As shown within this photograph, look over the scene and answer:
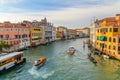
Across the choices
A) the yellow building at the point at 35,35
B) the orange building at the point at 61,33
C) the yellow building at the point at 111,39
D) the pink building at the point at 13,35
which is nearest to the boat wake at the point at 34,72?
the yellow building at the point at 111,39

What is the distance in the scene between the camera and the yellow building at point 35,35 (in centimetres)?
5118

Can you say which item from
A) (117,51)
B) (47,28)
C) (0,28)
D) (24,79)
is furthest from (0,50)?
(47,28)

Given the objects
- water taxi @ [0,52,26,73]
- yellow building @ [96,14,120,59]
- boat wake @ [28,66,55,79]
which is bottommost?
boat wake @ [28,66,55,79]

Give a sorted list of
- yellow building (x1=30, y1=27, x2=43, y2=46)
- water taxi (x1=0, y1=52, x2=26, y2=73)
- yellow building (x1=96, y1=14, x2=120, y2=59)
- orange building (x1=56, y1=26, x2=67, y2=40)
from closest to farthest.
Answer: water taxi (x1=0, y1=52, x2=26, y2=73)
yellow building (x1=96, y1=14, x2=120, y2=59)
yellow building (x1=30, y1=27, x2=43, y2=46)
orange building (x1=56, y1=26, x2=67, y2=40)

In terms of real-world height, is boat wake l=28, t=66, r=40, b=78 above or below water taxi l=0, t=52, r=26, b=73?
below

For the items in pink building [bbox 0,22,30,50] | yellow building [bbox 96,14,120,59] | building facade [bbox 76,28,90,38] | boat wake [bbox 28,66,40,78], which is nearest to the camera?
boat wake [bbox 28,66,40,78]

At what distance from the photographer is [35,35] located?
179 feet

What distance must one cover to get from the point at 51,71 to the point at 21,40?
78.7ft

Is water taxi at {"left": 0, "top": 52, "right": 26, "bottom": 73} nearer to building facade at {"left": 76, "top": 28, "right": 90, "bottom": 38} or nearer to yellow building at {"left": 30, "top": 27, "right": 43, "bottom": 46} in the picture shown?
yellow building at {"left": 30, "top": 27, "right": 43, "bottom": 46}

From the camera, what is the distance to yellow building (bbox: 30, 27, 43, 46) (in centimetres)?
5118

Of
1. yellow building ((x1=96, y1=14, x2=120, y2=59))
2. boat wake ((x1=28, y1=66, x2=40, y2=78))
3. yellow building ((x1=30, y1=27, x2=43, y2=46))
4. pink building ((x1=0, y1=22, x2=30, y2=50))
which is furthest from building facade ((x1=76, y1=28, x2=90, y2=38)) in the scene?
boat wake ((x1=28, y1=66, x2=40, y2=78))

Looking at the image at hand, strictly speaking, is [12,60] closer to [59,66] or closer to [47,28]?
[59,66]

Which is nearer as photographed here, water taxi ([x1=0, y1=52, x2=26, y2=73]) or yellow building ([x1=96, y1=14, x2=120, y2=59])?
water taxi ([x1=0, y1=52, x2=26, y2=73])

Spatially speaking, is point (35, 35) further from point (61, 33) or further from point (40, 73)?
point (61, 33)
